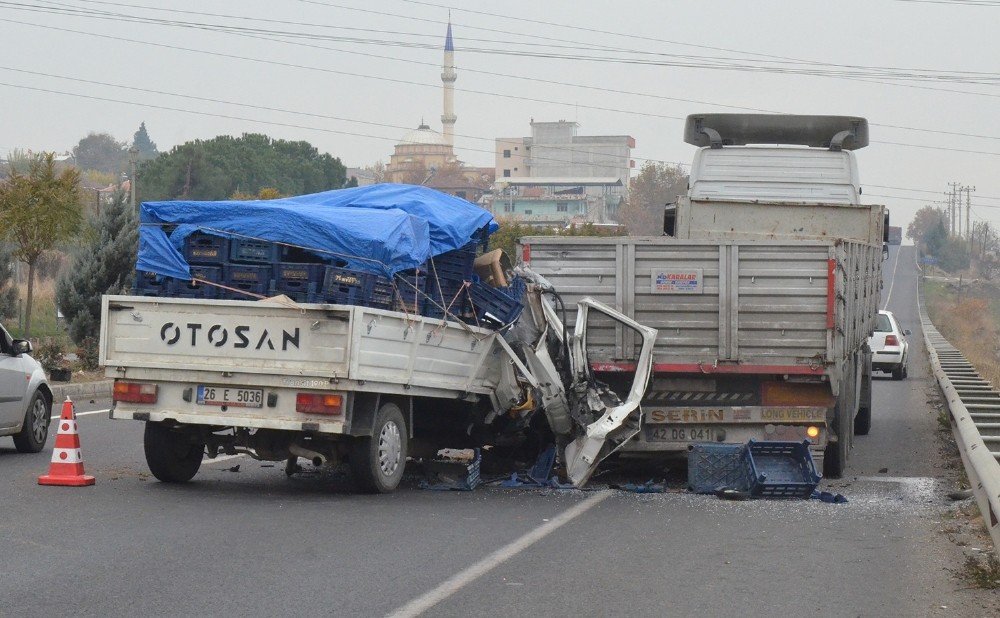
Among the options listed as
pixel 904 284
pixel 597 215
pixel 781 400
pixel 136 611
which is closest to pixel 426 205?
pixel 781 400

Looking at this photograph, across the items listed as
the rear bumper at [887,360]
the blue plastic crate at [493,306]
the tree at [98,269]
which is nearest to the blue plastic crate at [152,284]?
the blue plastic crate at [493,306]

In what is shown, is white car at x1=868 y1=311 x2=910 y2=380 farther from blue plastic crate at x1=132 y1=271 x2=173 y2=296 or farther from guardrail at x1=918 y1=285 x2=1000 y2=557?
blue plastic crate at x1=132 y1=271 x2=173 y2=296

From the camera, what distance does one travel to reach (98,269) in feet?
92.8

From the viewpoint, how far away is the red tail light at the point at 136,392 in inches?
423

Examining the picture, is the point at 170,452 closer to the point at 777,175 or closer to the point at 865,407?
the point at 777,175

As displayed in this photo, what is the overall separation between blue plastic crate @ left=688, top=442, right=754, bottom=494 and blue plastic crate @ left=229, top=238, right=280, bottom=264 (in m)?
3.95

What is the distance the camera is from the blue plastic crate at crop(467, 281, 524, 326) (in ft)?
39.2

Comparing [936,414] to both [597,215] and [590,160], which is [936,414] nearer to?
[597,215]

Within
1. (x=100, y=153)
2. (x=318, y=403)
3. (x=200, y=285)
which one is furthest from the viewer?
(x=100, y=153)

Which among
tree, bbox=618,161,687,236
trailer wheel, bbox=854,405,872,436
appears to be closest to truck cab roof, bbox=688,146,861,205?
trailer wheel, bbox=854,405,872,436

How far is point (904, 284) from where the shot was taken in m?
99.4

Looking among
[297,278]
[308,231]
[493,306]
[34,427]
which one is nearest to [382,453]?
[297,278]

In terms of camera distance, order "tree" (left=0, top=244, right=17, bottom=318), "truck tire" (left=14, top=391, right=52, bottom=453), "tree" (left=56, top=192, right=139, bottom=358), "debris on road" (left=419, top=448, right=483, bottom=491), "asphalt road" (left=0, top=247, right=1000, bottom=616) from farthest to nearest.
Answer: "tree" (left=0, top=244, right=17, bottom=318), "tree" (left=56, top=192, right=139, bottom=358), "truck tire" (left=14, top=391, right=52, bottom=453), "debris on road" (left=419, top=448, right=483, bottom=491), "asphalt road" (left=0, top=247, right=1000, bottom=616)

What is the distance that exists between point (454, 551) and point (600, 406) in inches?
139
